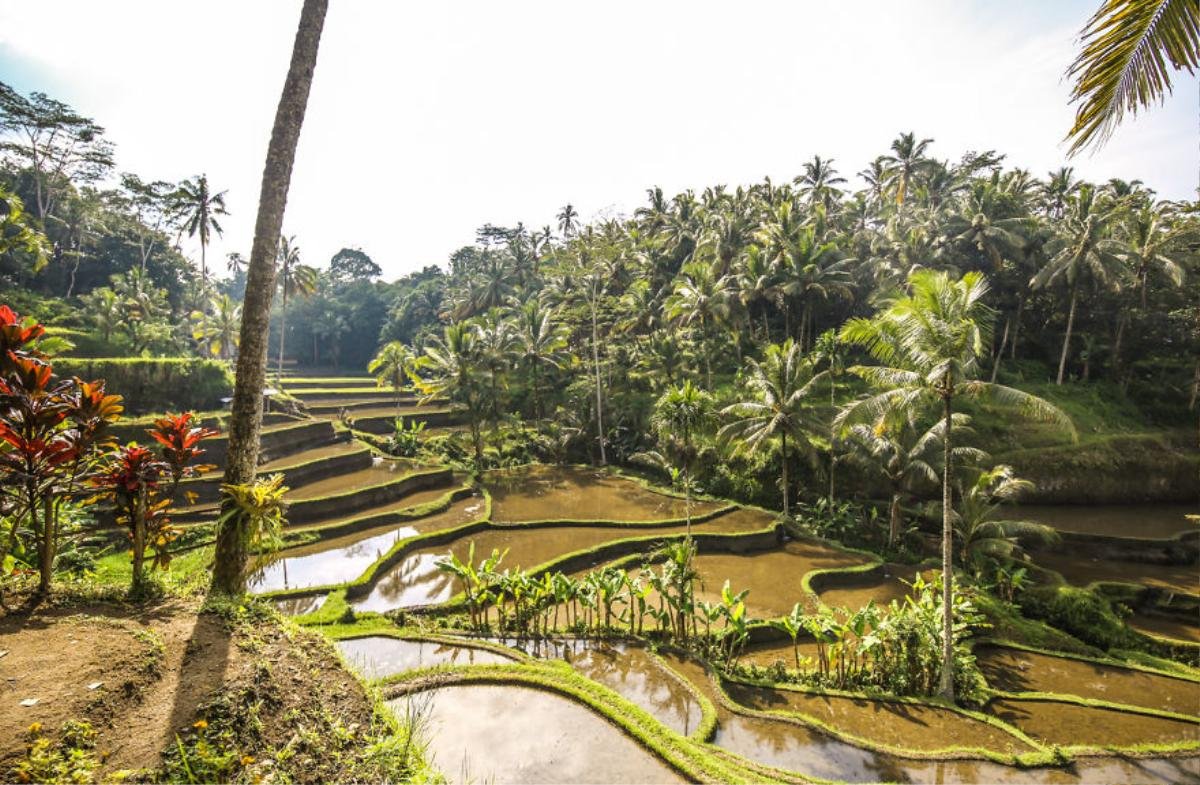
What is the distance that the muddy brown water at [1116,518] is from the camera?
765 inches

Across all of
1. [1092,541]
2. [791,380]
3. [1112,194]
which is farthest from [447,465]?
[1112,194]

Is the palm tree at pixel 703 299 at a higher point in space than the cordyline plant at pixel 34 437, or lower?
higher

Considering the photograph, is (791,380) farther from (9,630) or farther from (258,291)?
(9,630)

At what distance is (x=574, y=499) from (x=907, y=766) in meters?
15.8

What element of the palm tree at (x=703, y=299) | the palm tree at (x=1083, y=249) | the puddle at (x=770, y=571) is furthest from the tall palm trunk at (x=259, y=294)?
the palm tree at (x=1083, y=249)

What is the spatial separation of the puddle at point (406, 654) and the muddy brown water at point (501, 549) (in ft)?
6.61

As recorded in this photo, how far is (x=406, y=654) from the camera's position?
10320mm

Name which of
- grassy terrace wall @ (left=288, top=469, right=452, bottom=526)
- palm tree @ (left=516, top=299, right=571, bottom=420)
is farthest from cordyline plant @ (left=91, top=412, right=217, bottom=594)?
palm tree @ (left=516, top=299, right=571, bottom=420)

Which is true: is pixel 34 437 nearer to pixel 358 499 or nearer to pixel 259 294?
pixel 259 294

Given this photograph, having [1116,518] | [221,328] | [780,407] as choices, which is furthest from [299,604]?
[221,328]

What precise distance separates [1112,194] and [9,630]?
163ft

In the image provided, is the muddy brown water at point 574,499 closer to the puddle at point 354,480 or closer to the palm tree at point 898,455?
the puddle at point 354,480

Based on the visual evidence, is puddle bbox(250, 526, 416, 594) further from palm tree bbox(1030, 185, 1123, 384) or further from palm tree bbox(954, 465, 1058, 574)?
A: palm tree bbox(1030, 185, 1123, 384)

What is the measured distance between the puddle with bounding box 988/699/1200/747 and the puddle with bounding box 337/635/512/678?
31.6 feet
